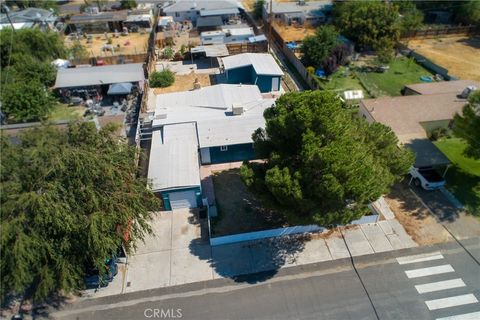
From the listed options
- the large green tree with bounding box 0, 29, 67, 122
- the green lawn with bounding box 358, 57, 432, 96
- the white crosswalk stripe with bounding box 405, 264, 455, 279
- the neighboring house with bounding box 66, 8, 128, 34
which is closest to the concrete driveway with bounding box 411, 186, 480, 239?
the white crosswalk stripe with bounding box 405, 264, 455, 279

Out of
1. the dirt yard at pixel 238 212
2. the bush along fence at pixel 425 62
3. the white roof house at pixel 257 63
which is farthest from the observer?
the bush along fence at pixel 425 62

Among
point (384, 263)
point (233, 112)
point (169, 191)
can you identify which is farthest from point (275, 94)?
point (384, 263)

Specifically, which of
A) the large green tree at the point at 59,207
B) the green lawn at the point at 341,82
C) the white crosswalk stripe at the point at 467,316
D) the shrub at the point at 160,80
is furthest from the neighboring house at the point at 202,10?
the white crosswalk stripe at the point at 467,316

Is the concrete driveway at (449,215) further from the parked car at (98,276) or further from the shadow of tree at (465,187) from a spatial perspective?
the parked car at (98,276)

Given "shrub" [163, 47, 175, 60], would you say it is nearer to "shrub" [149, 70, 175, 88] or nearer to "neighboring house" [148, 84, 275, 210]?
"shrub" [149, 70, 175, 88]

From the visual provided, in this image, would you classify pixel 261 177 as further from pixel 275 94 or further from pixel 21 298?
pixel 275 94

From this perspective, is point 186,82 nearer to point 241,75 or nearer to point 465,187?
point 241,75
